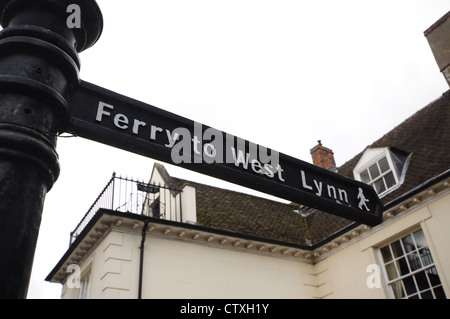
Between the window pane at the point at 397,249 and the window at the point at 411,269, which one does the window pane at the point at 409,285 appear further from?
the window pane at the point at 397,249

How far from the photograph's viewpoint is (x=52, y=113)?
1.70 meters

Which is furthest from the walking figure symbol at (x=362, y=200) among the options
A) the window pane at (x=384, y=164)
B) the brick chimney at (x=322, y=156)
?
Answer: the brick chimney at (x=322, y=156)

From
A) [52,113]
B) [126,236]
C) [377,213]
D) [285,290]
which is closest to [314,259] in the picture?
[285,290]

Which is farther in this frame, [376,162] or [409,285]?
[376,162]

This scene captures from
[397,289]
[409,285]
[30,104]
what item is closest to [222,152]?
[30,104]

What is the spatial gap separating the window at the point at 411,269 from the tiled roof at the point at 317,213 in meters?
1.17

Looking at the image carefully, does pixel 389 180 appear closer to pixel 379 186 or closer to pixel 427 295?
pixel 379 186

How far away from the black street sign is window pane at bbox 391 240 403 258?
8.72 m

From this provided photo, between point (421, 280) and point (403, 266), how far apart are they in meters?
0.60

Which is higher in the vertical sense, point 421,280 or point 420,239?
point 420,239

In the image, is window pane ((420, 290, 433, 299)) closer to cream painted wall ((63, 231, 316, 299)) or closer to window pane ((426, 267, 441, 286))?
window pane ((426, 267, 441, 286))

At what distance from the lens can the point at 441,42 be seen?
44.7ft

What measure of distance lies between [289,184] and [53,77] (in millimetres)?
1407
